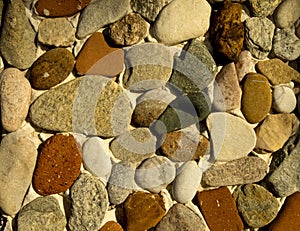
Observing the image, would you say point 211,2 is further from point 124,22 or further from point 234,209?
point 234,209

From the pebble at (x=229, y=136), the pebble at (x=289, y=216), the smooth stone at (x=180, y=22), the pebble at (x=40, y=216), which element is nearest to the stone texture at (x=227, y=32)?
the smooth stone at (x=180, y=22)

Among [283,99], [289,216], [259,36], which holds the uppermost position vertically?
[259,36]

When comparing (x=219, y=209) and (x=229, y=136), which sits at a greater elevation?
(x=229, y=136)

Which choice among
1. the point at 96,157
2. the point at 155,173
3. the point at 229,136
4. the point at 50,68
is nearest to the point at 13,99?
the point at 50,68

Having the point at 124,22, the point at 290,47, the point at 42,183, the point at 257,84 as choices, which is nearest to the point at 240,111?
the point at 257,84

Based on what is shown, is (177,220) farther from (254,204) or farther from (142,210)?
(254,204)

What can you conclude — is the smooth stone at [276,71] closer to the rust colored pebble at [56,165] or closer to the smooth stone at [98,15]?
the smooth stone at [98,15]

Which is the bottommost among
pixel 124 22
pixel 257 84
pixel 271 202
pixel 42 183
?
pixel 271 202
